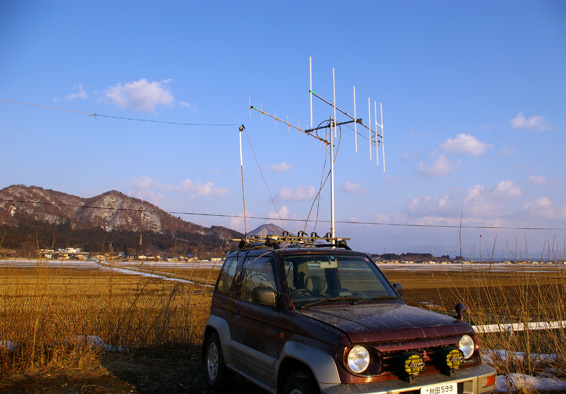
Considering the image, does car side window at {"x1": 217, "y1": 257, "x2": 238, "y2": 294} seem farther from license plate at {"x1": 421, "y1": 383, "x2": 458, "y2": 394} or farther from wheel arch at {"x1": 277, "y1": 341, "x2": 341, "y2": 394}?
license plate at {"x1": 421, "y1": 383, "x2": 458, "y2": 394}

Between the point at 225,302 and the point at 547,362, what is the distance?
463 centimetres

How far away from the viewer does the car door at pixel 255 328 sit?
4.75 m


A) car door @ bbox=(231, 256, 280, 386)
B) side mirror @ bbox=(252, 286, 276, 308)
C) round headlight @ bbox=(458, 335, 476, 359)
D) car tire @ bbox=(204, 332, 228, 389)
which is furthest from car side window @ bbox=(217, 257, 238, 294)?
round headlight @ bbox=(458, 335, 476, 359)

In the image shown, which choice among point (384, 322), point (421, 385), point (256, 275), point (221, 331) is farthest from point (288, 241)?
point (421, 385)

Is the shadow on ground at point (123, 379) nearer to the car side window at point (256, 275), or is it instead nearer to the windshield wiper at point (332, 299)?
the car side window at point (256, 275)

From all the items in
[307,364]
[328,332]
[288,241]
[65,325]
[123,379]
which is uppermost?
[288,241]

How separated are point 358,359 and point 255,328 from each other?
168cm

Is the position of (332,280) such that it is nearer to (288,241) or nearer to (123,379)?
(288,241)

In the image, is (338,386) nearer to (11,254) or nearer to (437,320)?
(437,320)

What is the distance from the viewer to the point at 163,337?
28.5 ft

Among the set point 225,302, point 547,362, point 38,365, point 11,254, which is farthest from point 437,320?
point 11,254

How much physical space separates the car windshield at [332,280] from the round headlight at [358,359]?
1.01 m

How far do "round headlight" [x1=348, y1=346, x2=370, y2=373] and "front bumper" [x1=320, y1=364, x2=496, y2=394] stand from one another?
129 mm

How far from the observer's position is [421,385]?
147 inches
